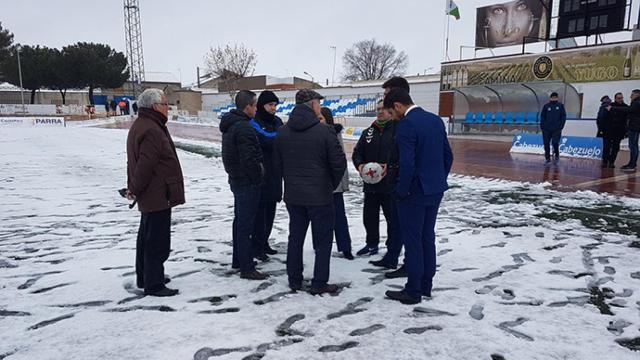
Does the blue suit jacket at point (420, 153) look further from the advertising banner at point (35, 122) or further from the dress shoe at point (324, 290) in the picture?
the advertising banner at point (35, 122)

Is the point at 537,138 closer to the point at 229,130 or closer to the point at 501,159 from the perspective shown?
the point at 501,159

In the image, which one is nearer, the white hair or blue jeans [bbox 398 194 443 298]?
blue jeans [bbox 398 194 443 298]

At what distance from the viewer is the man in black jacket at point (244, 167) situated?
4129 mm

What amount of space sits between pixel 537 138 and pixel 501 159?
7.16 ft

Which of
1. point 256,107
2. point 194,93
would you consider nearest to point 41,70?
point 194,93

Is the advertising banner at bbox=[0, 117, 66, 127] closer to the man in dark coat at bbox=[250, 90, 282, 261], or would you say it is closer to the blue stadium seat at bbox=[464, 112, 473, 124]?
the blue stadium seat at bbox=[464, 112, 473, 124]

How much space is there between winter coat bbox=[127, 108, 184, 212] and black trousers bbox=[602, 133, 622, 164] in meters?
11.6

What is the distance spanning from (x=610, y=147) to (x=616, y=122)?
1.04 m

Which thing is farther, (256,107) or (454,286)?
(256,107)

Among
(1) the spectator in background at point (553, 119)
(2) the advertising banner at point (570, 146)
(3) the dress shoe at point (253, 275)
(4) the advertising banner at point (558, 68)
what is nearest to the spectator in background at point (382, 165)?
(3) the dress shoe at point (253, 275)

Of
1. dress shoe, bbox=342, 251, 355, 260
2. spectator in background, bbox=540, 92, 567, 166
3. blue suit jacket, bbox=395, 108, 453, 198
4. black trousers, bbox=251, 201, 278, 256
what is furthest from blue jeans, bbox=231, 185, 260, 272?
spectator in background, bbox=540, 92, 567, 166

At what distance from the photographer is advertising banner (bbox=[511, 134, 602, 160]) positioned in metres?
13.4

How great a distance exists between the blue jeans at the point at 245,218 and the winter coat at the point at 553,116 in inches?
390

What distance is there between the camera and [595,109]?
1883 centimetres
